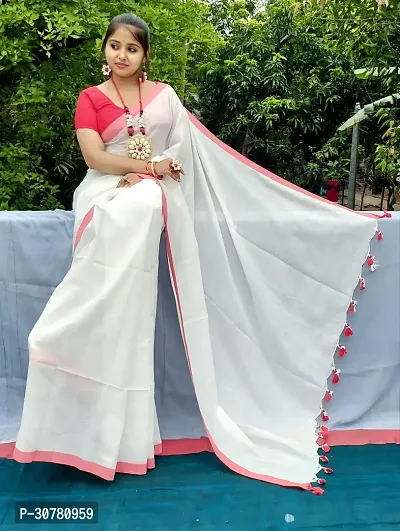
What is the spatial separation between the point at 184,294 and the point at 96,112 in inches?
22.3

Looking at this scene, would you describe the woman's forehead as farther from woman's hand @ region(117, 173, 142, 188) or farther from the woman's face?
woman's hand @ region(117, 173, 142, 188)

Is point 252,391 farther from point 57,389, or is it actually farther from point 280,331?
point 57,389

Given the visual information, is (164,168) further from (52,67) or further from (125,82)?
(52,67)

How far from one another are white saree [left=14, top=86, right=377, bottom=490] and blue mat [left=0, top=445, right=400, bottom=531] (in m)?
0.06

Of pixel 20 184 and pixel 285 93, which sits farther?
pixel 285 93

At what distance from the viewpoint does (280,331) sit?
1.88m

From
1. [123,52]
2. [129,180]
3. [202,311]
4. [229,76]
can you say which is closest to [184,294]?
[202,311]

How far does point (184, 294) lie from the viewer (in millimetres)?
1701

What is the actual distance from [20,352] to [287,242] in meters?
0.91

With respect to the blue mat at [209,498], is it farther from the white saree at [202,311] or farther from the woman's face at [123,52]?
the woman's face at [123,52]

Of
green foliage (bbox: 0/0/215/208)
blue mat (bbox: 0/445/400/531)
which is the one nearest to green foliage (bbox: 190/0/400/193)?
green foliage (bbox: 0/0/215/208)

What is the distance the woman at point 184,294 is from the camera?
1.57 metres

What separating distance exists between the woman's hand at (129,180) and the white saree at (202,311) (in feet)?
0.07

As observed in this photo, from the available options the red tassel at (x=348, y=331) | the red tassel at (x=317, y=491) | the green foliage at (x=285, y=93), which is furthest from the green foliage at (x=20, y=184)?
the green foliage at (x=285, y=93)
